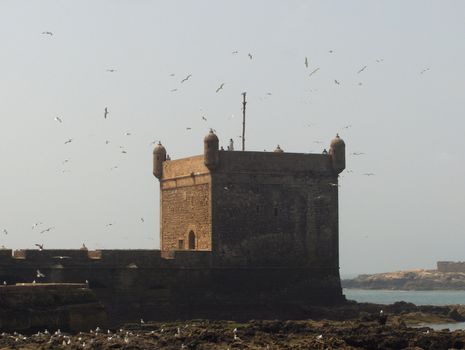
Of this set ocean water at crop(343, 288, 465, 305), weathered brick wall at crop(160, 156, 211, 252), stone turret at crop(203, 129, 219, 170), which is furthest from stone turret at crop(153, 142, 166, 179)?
ocean water at crop(343, 288, 465, 305)

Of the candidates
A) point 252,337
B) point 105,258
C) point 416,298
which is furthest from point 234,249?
point 416,298

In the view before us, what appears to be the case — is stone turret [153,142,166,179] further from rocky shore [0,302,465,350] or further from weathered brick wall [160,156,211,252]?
rocky shore [0,302,465,350]

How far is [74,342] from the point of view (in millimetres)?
32688

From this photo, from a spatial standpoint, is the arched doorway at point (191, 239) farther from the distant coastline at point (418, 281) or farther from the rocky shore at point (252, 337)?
the distant coastline at point (418, 281)

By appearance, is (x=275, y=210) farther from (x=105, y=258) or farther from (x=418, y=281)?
(x=418, y=281)

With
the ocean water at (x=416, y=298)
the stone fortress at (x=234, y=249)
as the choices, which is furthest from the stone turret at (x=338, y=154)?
the ocean water at (x=416, y=298)

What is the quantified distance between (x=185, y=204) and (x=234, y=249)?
10.6ft

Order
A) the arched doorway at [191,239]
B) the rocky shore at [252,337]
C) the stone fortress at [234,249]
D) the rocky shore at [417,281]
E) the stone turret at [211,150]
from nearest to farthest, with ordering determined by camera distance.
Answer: the rocky shore at [252,337] → the stone fortress at [234,249] → the stone turret at [211,150] → the arched doorway at [191,239] → the rocky shore at [417,281]

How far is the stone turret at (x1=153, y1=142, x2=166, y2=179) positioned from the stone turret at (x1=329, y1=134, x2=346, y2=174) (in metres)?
7.15

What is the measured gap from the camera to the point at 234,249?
48938mm

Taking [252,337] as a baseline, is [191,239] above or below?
above

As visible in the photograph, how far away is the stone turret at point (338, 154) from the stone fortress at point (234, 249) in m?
0.05

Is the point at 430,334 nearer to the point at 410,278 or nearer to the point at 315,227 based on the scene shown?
the point at 315,227

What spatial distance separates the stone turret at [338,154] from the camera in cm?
5109
